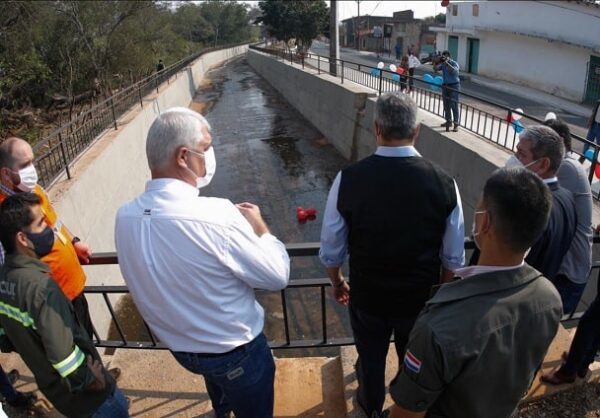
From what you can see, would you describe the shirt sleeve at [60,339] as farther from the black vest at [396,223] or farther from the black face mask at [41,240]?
the black vest at [396,223]

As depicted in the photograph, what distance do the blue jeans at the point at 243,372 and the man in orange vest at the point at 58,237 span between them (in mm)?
1246

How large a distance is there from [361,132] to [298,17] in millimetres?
22298

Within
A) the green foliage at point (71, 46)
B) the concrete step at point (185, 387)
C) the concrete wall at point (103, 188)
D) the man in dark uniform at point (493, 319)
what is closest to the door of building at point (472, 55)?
the green foliage at point (71, 46)

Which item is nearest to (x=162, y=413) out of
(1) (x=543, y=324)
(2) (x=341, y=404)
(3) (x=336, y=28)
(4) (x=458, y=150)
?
(2) (x=341, y=404)

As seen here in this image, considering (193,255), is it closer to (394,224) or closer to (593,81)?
(394,224)

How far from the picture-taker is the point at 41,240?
2158 mm

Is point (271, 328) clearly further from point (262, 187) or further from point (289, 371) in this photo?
point (262, 187)

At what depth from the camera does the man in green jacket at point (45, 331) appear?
5.71 feet

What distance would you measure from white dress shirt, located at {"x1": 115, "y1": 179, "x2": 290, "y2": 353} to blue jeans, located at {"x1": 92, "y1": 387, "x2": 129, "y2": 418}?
0.62m

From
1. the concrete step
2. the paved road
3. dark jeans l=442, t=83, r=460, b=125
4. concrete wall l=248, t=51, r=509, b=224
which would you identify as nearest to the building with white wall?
the paved road

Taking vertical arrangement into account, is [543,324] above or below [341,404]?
above

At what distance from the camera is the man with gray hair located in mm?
2160

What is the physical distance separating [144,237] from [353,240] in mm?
999

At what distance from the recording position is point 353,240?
211cm
